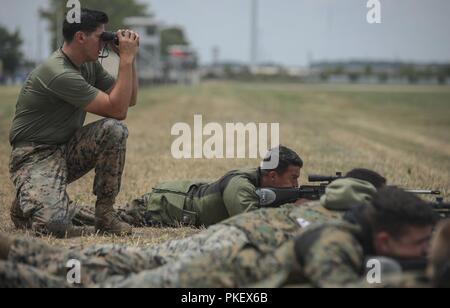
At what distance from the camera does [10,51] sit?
81750 mm

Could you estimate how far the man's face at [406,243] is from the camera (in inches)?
169

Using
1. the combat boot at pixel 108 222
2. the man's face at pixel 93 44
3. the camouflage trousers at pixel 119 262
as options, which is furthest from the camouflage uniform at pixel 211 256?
the man's face at pixel 93 44

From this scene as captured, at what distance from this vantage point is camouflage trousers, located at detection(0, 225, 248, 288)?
4469 millimetres

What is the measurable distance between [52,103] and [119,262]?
8.04 ft

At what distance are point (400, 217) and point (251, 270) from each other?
882 millimetres

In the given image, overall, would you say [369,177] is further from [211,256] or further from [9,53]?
[9,53]

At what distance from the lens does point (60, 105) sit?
6.94 metres

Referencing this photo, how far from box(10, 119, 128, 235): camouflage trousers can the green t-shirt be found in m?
0.10

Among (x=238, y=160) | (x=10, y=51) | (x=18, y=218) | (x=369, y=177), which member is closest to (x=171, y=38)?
(x=10, y=51)

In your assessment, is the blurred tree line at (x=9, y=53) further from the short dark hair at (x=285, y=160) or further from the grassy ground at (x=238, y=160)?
the short dark hair at (x=285, y=160)

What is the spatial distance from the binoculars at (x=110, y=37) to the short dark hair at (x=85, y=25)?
9 centimetres

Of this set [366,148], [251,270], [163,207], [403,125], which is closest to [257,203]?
[163,207]

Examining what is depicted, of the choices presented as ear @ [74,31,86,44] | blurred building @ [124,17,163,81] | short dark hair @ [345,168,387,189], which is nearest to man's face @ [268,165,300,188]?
short dark hair @ [345,168,387,189]

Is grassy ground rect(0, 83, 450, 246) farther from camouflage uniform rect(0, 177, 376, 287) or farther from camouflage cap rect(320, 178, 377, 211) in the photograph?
camouflage cap rect(320, 178, 377, 211)
